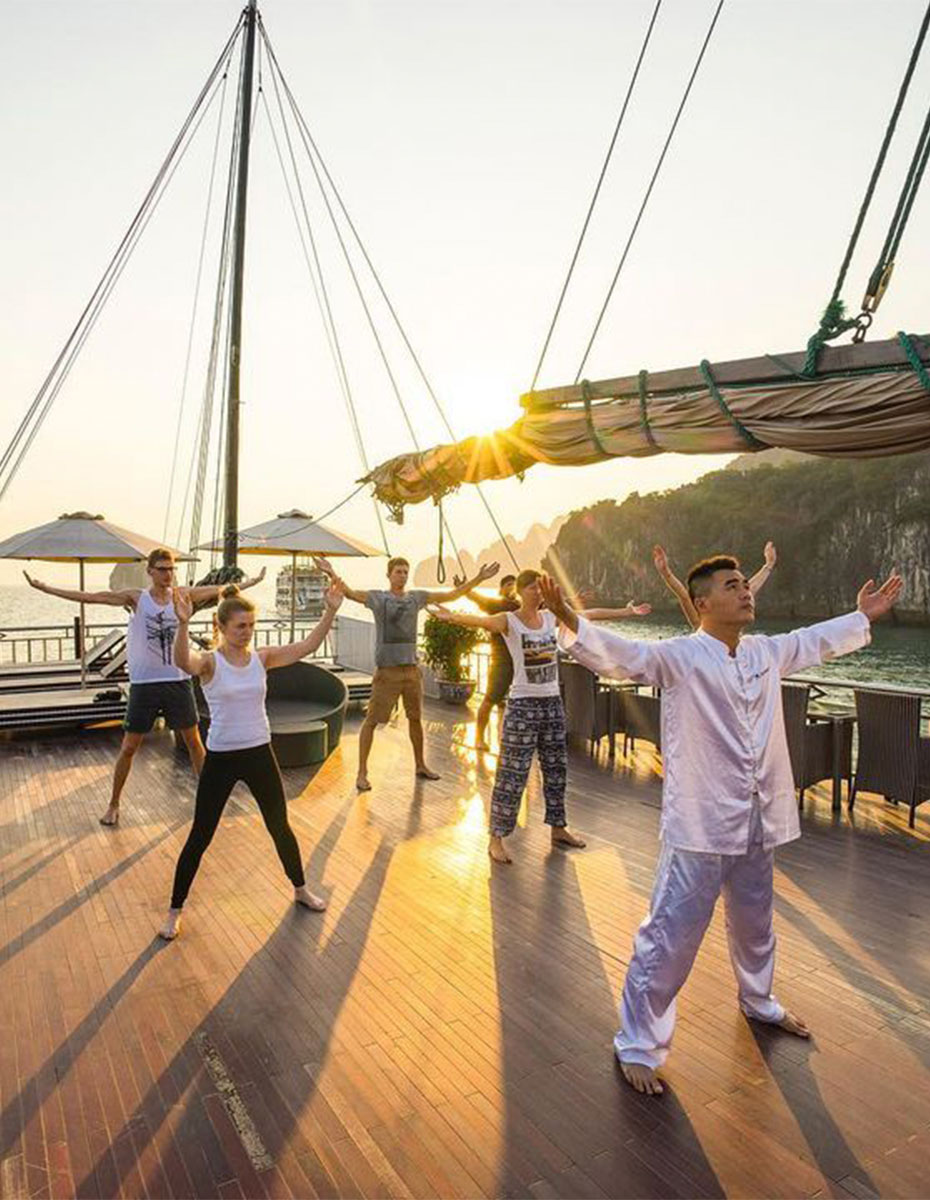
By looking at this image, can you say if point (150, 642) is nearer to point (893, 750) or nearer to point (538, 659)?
point (538, 659)

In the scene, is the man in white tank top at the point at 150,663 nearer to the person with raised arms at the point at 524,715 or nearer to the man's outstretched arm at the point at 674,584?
the person with raised arms at the point at 524,715

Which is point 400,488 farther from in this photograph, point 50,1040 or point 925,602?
point 925,602

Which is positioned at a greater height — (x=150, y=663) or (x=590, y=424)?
(x=590, y=424)

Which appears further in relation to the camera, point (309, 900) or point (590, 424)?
point (309, 900)

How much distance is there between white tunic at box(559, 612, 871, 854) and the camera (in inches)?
105

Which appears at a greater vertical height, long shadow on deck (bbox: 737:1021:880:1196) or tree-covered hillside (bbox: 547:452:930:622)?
tree-covered hillside (bbox: 547:452:930:622)

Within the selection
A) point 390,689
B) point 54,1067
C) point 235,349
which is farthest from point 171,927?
point 235,349

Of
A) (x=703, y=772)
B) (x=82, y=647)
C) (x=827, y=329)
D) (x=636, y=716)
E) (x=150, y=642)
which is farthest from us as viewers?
(x=82, y=647)

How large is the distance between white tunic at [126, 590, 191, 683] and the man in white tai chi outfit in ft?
12.9

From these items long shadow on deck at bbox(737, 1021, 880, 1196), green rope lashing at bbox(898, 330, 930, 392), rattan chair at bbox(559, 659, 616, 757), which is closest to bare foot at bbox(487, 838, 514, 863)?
long shadow on deck at bbox(737, 1021, 880, 1196)

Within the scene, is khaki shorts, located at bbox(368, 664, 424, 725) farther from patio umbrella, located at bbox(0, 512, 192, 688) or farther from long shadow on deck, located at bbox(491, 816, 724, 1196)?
patio umbrella, located at bbox(0, 512, 192, 688)

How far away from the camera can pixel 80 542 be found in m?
9.37

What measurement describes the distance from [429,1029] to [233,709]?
172 centimetres

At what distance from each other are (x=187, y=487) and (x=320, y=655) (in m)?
4.15
